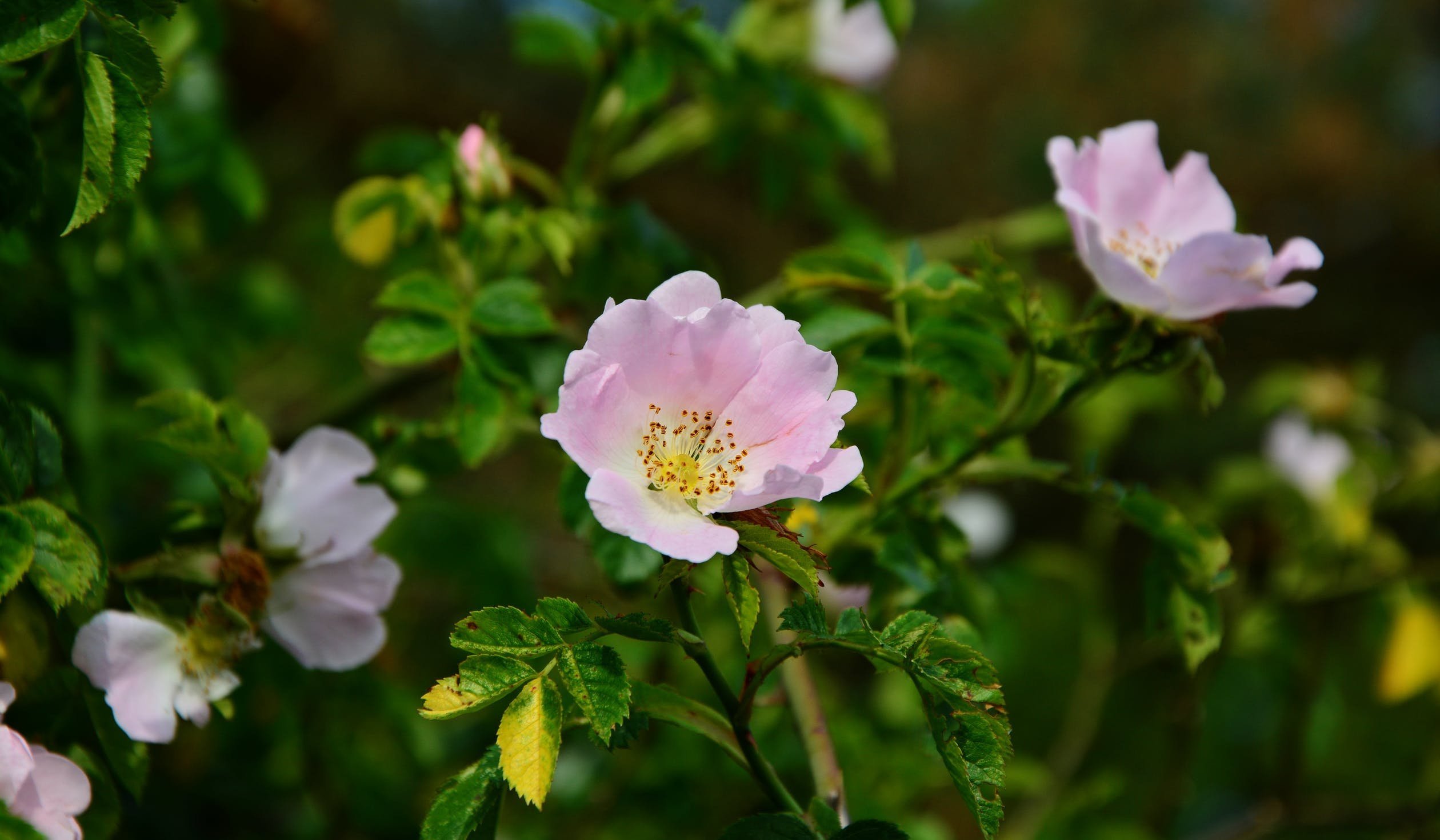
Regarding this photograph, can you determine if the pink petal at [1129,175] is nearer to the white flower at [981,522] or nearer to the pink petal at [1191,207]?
the pink petal at [1191,207]

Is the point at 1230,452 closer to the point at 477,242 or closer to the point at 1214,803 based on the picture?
the point at 1214,803

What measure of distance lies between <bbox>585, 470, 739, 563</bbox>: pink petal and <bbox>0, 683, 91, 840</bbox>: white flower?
376 millimetres

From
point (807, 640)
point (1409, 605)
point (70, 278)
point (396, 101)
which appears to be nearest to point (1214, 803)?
point (1409, 605)

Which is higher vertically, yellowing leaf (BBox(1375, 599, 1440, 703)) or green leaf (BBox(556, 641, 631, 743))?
green leaf (BBox(556, 641, 631, 743))

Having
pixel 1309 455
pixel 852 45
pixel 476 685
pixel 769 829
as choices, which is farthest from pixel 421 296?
Answer: pixel 1309 455

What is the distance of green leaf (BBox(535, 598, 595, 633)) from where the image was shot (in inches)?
26.1

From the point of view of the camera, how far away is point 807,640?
662 millimetres

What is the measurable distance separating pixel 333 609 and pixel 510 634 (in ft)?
0.93

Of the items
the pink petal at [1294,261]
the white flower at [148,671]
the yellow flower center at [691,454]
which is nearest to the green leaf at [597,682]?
the yellow flower center at [691,454]

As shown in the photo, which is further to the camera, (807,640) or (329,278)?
(329,278)

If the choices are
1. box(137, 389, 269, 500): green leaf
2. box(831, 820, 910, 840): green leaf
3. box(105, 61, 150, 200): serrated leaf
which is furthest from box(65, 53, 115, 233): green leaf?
box(831, 820, 910, 840): green leaf

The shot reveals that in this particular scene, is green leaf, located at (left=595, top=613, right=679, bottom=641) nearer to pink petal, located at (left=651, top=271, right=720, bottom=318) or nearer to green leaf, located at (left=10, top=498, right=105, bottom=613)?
pink petal, located at (left=651, top=271, right=720, bottom=318)

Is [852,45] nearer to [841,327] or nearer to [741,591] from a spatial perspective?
[841,327]

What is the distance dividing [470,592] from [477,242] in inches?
25.7
